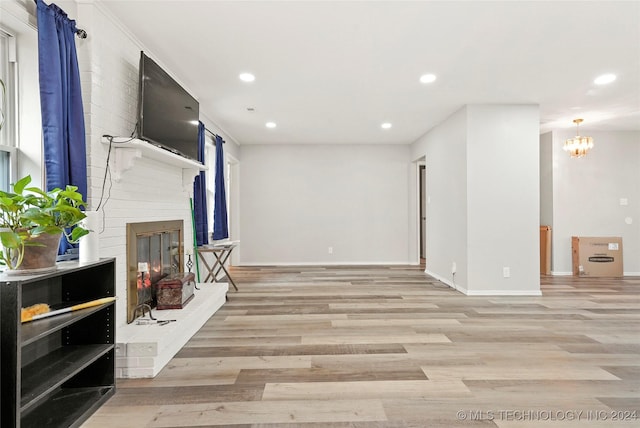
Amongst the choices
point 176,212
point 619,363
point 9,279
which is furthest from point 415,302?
point 9,279

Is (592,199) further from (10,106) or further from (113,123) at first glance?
(10,106)

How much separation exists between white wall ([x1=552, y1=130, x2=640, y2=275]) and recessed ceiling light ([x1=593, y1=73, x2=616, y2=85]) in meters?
2.49

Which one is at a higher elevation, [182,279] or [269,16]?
[269,16]

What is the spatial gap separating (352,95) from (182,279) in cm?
281

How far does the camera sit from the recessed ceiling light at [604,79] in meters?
3.73

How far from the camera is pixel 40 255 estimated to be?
1.67m

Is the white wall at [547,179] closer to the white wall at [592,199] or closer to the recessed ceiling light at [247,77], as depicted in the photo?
the white wall at [592,199]

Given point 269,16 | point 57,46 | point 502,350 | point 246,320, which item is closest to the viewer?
point 57,46

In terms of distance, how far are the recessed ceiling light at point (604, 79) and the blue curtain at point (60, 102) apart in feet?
15.6

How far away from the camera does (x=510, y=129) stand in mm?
4723

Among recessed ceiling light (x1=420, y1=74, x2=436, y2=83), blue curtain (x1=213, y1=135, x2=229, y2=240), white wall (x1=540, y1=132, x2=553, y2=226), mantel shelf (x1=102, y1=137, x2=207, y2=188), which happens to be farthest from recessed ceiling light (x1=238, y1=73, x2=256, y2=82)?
white wall (x1=540, y1=132, x2=553, y2=226)

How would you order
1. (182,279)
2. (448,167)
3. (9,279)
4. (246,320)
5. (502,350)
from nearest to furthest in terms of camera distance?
(9,279)
(502,350)
(182,279)
(246,320)
(448,167)

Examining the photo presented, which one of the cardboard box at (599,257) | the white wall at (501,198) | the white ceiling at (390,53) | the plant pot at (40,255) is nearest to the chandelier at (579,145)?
the white ceiling at (390,53)

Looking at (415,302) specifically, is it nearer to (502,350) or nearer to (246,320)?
(502,350)
